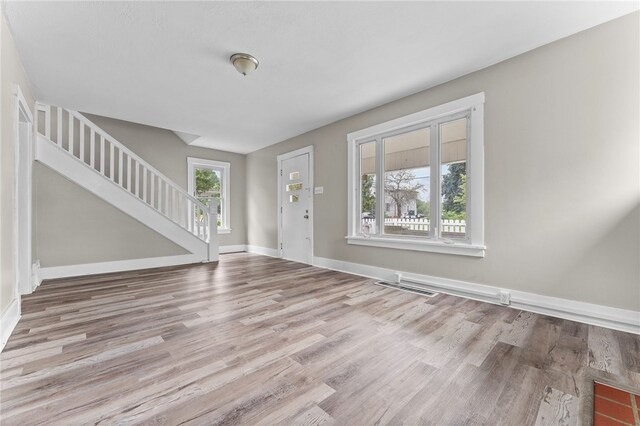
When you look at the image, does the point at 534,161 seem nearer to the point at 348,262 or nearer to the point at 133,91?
the point at 348,262

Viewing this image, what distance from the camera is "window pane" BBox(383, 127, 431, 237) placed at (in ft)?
12.1

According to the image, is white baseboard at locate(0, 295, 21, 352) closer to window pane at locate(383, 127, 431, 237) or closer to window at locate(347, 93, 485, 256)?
window at locate(347, 93, 485, 256)

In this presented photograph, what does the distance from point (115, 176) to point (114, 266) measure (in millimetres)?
1687

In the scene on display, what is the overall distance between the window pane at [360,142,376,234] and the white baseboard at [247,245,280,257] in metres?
2.51

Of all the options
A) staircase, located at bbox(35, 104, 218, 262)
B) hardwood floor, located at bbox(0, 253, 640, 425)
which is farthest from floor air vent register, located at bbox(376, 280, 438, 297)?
staircase, located at bbox(35, 104, 218, 262)

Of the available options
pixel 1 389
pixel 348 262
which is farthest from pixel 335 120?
pixel 1 389

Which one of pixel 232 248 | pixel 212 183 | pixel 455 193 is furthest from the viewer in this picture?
pixel 232 248

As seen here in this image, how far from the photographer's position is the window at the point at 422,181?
10.3 feet

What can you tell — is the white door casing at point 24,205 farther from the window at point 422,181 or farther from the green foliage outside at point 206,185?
the window at point 422,181

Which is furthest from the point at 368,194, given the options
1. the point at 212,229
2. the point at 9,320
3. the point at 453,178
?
the point at 9,320

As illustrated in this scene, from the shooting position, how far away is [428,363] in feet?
5.85

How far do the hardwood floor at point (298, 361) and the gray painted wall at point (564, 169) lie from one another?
1.38 ft

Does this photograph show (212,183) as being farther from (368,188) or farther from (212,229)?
(368,188)

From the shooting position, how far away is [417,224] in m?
3.75
